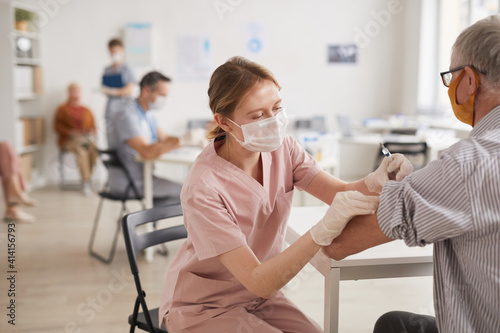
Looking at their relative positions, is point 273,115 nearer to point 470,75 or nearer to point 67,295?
point 470,75

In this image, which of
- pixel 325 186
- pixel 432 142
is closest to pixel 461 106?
pixel 325 186

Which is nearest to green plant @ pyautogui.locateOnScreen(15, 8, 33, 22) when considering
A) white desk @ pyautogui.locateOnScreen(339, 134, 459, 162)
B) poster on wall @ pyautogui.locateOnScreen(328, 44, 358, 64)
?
poster on wall @ pyautogui.locateOnScreen(328, 44, 358, 64)

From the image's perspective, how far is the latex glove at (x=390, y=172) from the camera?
127 cm

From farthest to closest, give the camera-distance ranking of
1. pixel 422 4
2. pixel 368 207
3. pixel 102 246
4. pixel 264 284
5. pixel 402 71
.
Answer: pixel 402 71 < pixel 422 4 < pixel 102 246 < pixel 264 284 < pixel 368 207

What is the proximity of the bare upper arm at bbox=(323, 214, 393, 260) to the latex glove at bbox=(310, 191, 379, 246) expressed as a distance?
2cm

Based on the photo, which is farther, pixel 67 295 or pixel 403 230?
pixel 67 295

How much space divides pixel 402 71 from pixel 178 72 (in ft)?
9.09

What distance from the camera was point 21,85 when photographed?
5.89m

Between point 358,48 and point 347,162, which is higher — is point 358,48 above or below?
above

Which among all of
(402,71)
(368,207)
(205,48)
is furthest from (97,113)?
(368,207)

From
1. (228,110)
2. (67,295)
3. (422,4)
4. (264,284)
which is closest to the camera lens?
(264,284)

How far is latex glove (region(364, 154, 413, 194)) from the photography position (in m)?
1.27

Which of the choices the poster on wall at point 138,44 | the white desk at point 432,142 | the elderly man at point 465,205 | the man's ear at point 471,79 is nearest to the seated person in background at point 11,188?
the poster on wall at point 138,44

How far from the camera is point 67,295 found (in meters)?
2.96
